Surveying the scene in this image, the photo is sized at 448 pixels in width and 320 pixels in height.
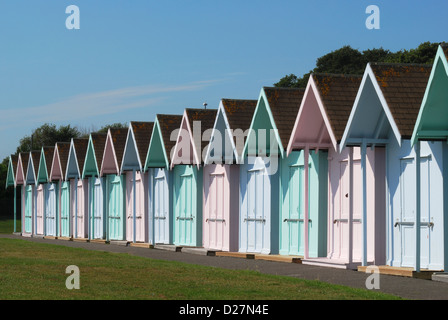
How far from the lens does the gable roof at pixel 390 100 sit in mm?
18997

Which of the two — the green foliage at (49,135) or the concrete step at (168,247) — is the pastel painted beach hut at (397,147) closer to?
the concrete step at (168,247)

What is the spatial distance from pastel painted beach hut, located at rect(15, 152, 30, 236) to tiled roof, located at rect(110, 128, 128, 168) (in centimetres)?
1824

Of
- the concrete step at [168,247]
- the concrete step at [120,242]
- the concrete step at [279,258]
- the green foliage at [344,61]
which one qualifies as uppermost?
the green foliage at [344,61]

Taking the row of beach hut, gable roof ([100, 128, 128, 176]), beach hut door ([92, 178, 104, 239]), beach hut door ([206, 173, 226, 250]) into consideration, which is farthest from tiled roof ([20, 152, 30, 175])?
beach hut door ([206, 173, 226, 250])

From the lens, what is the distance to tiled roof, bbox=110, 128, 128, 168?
39.3 meters

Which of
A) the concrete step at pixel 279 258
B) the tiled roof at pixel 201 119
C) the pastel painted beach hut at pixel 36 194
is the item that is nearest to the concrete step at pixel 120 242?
the tiled roof at pixel 201 119

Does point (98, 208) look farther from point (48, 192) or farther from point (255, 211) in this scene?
point (255, 211)

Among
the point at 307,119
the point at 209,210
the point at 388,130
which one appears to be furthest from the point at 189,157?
the point at 388,130

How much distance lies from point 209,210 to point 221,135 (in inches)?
124

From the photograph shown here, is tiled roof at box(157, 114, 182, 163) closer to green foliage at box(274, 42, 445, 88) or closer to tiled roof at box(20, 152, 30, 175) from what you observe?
tiled roof at box(20, 152, 30, 175)

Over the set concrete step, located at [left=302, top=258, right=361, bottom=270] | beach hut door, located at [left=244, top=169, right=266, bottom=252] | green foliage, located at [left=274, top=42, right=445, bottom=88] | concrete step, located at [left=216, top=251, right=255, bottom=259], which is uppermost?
green foliage, located at [left=274, top=42, right=445, bottom=88]

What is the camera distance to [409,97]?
764 inches

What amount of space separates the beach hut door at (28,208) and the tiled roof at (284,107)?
3506cm
